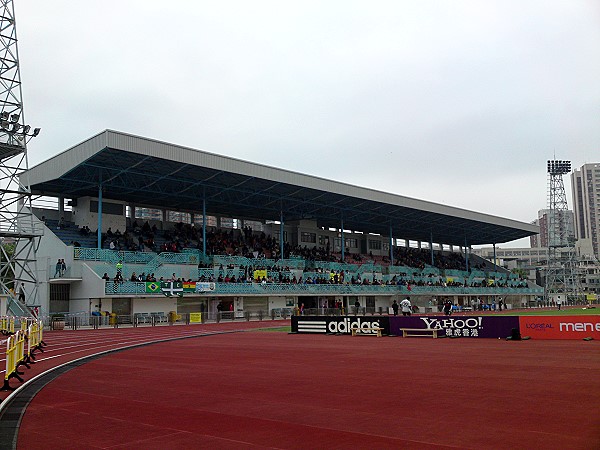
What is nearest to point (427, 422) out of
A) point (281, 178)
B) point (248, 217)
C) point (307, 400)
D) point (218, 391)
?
point (307, 400)

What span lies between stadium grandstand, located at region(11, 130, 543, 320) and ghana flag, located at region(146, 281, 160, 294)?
0.42 feet

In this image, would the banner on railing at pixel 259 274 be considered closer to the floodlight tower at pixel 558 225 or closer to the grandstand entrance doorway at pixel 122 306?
the grandstand entrance doorway at pixel 122 306

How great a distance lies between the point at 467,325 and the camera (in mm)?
29719

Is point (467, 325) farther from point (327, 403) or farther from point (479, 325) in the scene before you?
point (327, 403)

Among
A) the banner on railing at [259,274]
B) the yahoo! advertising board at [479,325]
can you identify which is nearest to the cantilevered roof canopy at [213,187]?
the banner on railing at [259,274]

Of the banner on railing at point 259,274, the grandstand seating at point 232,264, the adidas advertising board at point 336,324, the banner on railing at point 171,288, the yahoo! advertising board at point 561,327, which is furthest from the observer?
the banner on railing at point 259,274

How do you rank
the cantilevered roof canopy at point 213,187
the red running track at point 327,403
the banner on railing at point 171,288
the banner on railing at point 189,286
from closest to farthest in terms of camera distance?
the red running track at point 327,403 < the cantilevered roof canopy at point 213,187 < the banner on railing at point 171,288 < the banner on railing at point 189,286

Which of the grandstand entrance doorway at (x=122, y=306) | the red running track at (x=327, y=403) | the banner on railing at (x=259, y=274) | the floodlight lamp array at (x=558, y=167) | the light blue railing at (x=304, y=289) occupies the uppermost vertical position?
the floodlight lamp array at (x=558, y=167)

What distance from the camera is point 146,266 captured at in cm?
4862

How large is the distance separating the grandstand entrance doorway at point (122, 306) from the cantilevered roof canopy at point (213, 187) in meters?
9.67

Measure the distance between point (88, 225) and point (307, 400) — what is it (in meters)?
45.2

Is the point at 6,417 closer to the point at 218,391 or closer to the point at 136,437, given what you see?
the point at 136,437

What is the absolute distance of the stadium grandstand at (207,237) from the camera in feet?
150

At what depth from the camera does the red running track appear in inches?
341
